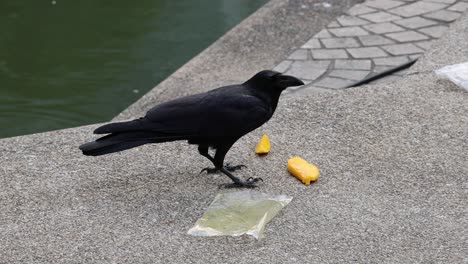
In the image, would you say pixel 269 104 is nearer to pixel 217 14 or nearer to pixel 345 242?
pixel 345 242

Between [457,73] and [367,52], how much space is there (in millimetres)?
1836

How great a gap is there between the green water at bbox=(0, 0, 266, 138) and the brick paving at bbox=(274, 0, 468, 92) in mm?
1219

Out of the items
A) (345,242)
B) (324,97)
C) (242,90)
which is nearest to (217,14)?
(324,97)

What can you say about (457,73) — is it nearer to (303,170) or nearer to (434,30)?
(303,170)

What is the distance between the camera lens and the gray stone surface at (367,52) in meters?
6.38

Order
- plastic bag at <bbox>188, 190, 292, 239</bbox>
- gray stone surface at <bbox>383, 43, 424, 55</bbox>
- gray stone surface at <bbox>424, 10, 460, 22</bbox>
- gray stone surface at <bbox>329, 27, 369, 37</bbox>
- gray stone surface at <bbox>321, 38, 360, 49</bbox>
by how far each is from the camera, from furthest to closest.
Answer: gray stone surface at <bbox>424, 10, 460, 22</bbox> < gray stone surface at <bbox>329, 27, 369, 37</bbox> < gray stone surface at <bbox>321, 38, 360, 49</bbox> < gray stone surface at <bbox>383, 43, 424, 55</bbox> < plastic bag at <bbox>188, 190, 292, 239</bbox>

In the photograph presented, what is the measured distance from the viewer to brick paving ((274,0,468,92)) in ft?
20.2

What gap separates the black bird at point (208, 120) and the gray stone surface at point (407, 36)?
3.32m

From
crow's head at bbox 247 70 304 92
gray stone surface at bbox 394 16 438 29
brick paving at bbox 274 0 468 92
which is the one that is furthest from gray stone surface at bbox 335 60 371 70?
crow's head at bbox 247 70 304 92

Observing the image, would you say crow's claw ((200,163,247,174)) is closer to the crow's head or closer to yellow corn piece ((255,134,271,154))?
yellow corn piece ((255,134,271,154))

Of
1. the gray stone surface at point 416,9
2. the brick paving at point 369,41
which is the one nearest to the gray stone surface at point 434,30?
the brick paving at point 369,41

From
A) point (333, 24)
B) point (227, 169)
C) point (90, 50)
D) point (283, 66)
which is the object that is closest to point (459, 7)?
point (333, 24)

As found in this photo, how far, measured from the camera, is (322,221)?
11.1ft

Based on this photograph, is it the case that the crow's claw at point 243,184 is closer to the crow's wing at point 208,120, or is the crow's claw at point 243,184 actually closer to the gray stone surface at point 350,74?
the crow's wing at point 208,120
